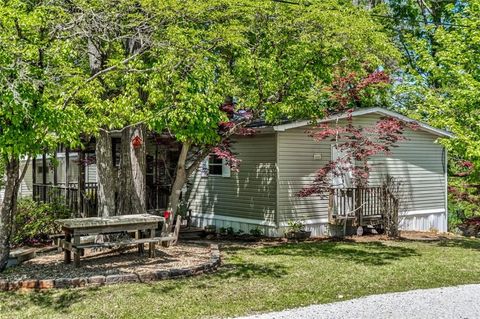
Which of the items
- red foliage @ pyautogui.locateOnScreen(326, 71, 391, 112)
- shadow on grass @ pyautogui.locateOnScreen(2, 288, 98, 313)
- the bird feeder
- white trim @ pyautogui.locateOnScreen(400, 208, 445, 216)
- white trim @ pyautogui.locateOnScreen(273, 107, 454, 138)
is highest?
red foliage @ pyautogui.locateOnScreen(326, 71, 391, 112)

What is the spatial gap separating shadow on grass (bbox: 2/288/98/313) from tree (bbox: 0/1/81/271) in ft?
6.50

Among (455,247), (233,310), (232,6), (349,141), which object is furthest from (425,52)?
(233,310)

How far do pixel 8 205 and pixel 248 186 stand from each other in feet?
25.1

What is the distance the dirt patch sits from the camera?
830 cm

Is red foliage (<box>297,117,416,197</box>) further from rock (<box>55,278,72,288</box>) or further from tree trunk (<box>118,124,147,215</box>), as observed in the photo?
rock (<box>55,278,72,288</box>)

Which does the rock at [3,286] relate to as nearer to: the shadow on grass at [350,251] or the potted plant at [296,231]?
the shadow on grass at [350,251]

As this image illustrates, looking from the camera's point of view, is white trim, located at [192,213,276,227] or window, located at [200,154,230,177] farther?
window, located at [200,154,230,177]

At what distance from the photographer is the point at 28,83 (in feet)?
22.4

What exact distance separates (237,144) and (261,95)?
13.8ft

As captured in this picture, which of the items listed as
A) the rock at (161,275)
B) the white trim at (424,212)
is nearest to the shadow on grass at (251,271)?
the rock at (161,275)

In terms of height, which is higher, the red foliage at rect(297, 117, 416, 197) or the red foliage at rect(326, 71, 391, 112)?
the red foliage at rect(326, 71, 391, 112)

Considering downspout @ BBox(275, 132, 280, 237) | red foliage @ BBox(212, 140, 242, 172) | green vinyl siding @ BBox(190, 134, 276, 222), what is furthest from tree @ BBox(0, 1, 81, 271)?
green vinyl siding @ BBox(190, 134, 276, 222)

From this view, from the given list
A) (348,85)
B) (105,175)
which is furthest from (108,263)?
(348,85)

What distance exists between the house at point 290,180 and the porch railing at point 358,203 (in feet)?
0.20
